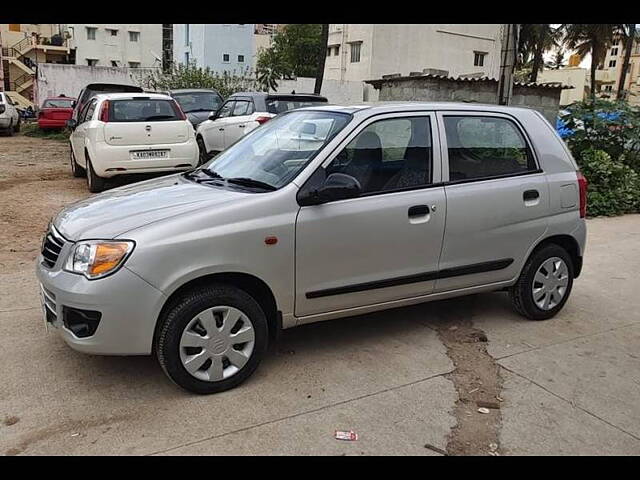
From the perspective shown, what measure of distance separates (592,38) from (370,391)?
36.5m

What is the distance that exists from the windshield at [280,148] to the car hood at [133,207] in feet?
0.95

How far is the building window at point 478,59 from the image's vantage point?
114 ft

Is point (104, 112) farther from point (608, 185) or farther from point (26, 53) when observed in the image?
point (26, 53)

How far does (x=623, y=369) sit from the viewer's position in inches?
163

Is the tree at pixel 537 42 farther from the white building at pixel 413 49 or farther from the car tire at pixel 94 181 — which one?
the car tire at pixel 94 181

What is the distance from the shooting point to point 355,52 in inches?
1340

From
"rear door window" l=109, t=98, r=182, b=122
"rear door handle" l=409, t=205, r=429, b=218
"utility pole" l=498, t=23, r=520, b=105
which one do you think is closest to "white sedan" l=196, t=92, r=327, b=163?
"rear door window" l=109, t=98, r=182, b=122

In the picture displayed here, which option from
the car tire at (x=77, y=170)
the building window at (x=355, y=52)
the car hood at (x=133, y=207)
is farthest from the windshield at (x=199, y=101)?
the building window at (x=355, y=52)

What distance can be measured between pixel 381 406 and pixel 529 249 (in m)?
1.99

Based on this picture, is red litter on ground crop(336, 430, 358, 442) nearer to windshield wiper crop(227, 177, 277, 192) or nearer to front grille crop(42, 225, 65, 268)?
windshield wiper crop(227, 177, 277, 192)

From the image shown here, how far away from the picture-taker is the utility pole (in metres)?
9.38

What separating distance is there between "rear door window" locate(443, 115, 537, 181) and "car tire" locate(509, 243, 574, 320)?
733 mm
